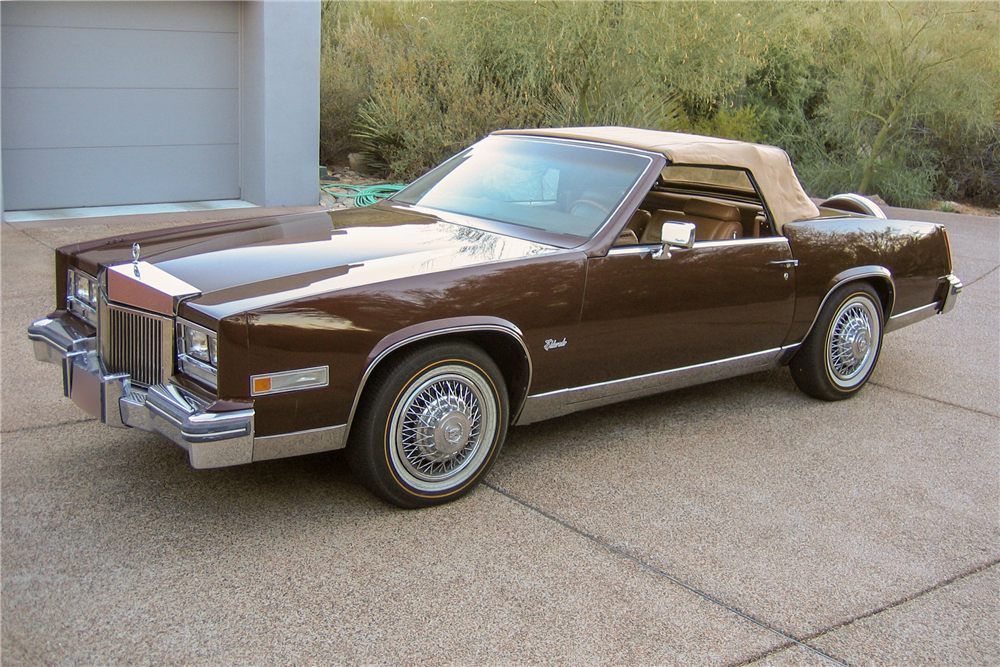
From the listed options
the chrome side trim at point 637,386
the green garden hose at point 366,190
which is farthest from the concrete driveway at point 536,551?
the green garden hose at point 366,190

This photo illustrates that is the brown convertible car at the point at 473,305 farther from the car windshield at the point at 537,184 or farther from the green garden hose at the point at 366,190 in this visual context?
the green garden hose at the point at 366,190

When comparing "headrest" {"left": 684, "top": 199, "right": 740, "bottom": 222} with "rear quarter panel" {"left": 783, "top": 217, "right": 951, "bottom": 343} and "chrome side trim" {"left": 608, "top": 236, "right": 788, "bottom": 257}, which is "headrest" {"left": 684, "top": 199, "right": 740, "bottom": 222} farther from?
"rear quarter panel" {"left": 783, "top": 217, "right": 951, "bottom": 343}

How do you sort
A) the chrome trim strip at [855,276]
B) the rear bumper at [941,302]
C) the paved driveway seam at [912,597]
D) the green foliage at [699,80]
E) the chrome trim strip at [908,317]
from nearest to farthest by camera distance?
the paved driveway seam at [912,597], the chrome trim strip at [855,276], the chrome trim strip at [908,317], the rear bumper at [941,302], the green foliage at [699,80]

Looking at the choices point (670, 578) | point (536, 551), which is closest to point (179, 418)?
point (536, 551)

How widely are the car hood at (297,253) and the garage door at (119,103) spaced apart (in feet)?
23.0

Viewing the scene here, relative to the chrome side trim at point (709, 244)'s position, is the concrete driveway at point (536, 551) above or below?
below

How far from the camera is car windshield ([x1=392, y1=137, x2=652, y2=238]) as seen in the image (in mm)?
4438

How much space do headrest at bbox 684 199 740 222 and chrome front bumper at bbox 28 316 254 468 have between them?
300 cm

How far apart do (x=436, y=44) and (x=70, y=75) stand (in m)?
5.65

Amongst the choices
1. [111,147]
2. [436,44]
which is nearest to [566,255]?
[111,147]

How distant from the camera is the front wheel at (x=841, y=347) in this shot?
534 centimetres

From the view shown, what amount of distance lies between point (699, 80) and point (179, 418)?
12311 mm

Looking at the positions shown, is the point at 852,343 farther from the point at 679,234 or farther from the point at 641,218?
the point at 679,234

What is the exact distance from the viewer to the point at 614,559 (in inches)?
137
